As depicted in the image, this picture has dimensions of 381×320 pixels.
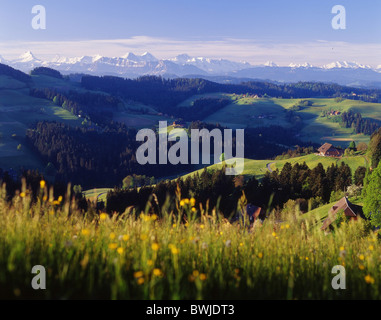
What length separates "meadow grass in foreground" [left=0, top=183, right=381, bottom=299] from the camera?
4.23 m

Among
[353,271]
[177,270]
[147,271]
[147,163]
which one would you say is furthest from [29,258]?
[147,163]

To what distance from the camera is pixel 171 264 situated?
4.90m

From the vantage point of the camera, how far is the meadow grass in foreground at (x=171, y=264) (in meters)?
4.23

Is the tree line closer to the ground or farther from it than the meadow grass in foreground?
closer to the ground

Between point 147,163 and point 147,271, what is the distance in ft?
612

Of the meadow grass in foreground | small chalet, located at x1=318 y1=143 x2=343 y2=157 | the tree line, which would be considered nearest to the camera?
the meadow grass in foreground

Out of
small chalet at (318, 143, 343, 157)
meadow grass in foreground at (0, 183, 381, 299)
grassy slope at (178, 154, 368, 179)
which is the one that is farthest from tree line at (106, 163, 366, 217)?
meadow grass in foreground at (0, 183, 381, 299)

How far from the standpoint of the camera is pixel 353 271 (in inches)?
206

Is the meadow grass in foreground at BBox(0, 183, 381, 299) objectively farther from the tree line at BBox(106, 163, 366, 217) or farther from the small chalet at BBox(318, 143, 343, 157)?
the small chalet at BBox(318, 143, 343, 157)

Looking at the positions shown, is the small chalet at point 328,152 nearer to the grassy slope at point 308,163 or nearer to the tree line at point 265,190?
the grassy slope at point 308,163

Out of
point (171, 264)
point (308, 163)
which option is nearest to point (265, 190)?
point (308, 163)

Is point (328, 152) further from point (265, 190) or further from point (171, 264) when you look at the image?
point (171, 264)

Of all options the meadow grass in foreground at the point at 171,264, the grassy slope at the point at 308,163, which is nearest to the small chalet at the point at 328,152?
the grassy slope at the point at 308,163
